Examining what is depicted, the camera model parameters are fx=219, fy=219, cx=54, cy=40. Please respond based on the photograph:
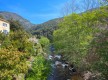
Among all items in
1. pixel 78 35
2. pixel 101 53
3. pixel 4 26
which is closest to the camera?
pixel 101 53

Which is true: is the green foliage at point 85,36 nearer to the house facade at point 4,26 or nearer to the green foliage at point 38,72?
the green foliage at point 38,72

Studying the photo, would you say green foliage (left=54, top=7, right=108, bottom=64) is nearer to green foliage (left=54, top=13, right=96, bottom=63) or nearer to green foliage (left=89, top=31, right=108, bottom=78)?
green foliage (left=54, top=13, right=96, bottom=63)

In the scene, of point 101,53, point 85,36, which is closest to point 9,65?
point 101,53

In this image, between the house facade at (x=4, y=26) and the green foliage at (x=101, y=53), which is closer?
the green foliage at (x=101, y=53)

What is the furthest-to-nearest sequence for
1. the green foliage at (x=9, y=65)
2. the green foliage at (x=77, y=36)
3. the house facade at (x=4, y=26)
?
the house facade at (x=4, y=26), the green foliage at (x=77, y=36), the green foliage at (x=9, y=65)

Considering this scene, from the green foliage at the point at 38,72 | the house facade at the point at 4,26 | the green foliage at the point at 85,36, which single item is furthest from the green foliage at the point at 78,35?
the house facade at the point at 4,26

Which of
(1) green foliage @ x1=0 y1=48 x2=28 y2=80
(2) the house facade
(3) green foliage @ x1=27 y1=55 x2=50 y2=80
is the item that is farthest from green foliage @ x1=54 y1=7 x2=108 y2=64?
(2) the house facade

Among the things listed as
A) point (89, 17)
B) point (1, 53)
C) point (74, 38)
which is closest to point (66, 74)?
point (74, 38)

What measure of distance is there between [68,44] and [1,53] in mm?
11057

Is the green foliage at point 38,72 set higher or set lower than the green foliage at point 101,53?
lower

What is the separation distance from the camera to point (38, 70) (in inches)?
1015

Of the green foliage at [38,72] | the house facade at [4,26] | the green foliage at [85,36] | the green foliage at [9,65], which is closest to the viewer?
the green foliage at [85,36]

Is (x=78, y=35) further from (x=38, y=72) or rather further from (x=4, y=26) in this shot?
(x=4, y=26)

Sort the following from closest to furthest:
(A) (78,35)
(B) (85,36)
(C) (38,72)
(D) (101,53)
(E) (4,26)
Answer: (D) (101,53)
(C) (38,72)
(B) (85,36)
(A) (78,35)
(E) (4,26)
